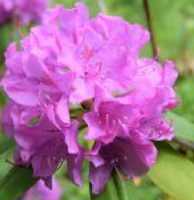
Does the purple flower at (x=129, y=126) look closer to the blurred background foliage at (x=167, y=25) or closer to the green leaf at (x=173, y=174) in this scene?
the green leaf at (x=173, y=174)

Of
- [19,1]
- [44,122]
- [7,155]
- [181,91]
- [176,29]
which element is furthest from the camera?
[176,29]

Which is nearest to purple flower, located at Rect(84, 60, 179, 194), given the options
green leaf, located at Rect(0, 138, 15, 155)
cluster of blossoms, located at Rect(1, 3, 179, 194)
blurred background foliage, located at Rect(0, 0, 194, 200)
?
cluster of blossoms, located at Rect(1, 3, 179, 194)

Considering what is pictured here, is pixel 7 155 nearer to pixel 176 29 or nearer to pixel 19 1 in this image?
pixel 19 1

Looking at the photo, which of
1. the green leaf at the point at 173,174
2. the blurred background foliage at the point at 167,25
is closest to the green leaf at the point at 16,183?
the green leaf at the point at 173,174

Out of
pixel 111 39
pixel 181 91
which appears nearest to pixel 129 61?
pixel 111 39

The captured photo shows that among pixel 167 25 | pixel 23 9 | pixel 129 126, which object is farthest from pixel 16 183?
pixel 167 25

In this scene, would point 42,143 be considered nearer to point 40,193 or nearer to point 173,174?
point 173,174
